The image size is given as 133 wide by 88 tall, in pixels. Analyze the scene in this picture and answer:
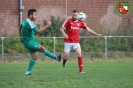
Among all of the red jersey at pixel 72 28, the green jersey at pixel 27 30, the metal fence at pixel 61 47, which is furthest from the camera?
the metal fence at pixel 61 47

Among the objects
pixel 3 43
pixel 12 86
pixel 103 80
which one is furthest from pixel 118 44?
pixel 12 86

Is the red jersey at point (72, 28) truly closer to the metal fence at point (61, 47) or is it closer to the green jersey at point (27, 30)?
the green jersey at point (27, 30)

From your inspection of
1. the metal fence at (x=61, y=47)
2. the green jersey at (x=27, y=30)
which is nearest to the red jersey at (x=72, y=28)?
the green jersey at (x=27, y=30)

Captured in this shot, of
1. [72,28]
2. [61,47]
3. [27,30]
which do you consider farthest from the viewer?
[61,47]

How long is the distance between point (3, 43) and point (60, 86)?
1734 cm

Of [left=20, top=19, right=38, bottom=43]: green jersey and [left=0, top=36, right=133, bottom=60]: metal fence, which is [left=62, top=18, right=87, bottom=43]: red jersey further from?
[left=0, top=36, right=133, bottom=60]: metal fence

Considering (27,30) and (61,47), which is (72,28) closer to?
(27,30)

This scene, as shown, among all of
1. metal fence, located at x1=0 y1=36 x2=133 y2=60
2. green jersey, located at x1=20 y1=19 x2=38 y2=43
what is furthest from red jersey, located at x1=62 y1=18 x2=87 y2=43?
metal fence, located at x1=0 y1=36 x2=133 y2=60

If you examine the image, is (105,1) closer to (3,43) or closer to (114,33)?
(114,33)

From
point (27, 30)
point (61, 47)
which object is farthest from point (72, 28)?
point (61, 47)

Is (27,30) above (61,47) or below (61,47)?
above

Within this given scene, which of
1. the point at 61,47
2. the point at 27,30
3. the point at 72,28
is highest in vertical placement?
the point at 27,30

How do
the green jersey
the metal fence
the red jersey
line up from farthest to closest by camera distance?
1. the metal fence
2. the red jersey
3. the green jersey

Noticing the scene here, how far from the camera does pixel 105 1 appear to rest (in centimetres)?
3200
